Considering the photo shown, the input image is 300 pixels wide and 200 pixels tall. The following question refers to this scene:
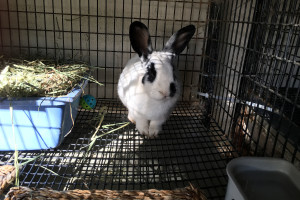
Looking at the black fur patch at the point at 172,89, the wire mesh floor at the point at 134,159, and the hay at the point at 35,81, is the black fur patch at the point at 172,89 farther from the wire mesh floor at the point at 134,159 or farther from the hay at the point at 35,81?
the hay at the point at 35,81

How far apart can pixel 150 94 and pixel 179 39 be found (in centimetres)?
53

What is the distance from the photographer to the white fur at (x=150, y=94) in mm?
1518

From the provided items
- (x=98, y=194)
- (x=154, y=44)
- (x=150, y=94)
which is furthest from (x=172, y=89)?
(x=154, y=44)

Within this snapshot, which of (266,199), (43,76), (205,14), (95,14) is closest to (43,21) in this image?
(95,14)

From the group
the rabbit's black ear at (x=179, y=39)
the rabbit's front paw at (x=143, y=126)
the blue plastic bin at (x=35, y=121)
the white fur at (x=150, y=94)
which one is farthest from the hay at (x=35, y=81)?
the rabbit's black ear at (x=179, y=39)

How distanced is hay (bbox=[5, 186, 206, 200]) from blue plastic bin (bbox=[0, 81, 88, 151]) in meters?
0.44

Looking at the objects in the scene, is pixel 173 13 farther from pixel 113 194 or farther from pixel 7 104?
pixel 113 194

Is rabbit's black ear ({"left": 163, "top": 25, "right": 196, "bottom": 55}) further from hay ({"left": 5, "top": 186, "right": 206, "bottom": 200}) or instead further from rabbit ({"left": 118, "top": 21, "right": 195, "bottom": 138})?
hay ({"left": 5, "top": 186, "right": 206, "bottom": 200})

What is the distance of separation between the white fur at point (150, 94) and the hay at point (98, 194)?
0.63 metres

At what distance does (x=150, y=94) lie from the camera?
1.57 m

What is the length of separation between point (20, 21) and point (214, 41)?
1.73 metres

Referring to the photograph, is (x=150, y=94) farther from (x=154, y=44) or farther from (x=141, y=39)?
(x=154, y=44)

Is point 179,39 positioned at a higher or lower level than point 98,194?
higher

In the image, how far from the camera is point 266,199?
93 cm
